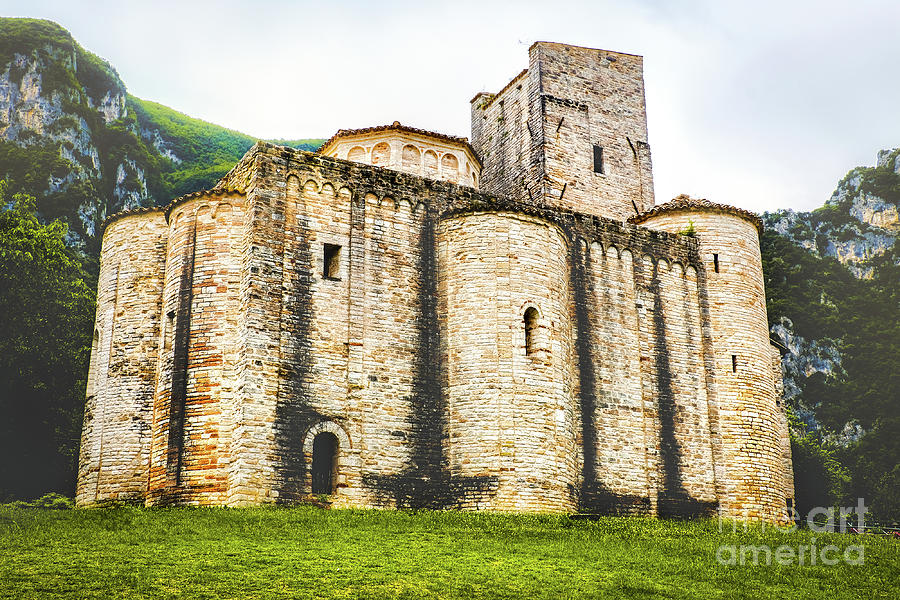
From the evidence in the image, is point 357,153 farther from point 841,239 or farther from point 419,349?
point 841,239

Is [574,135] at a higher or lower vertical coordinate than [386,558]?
higher

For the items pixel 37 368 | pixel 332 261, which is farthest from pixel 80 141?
pixel 332 261

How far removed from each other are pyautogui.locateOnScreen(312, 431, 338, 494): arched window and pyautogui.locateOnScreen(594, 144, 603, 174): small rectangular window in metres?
16.7

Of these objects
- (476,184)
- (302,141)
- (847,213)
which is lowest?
(476,184)

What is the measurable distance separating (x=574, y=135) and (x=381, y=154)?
815cm

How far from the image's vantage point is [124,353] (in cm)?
2644

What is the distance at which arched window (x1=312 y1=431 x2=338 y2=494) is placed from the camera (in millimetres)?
23000

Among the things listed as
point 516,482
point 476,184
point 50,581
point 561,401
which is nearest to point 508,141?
point 476,184

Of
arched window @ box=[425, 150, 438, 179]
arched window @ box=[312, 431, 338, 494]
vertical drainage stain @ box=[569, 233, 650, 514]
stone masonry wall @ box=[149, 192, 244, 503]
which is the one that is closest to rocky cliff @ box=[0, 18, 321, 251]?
arched window @ box=[425, 150, 438, 179]

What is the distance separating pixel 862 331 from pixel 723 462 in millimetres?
44522

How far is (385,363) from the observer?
24750 mm

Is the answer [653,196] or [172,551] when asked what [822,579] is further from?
[653,196]

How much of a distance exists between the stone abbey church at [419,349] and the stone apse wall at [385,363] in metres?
0.06

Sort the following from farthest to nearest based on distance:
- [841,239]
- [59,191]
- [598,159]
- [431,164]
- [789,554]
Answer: [841,239], [59,191], [598,159], [431,164], [789,554]
